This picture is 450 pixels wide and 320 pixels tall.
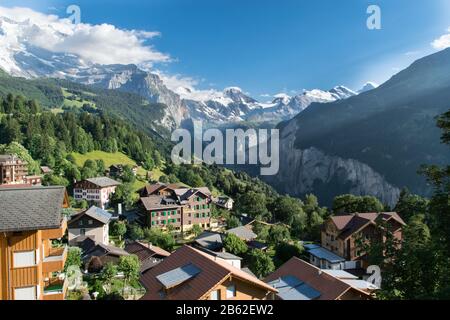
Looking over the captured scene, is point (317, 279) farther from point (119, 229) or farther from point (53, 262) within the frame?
point (119, 229)

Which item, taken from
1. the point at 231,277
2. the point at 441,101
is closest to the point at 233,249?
the point at 231,277

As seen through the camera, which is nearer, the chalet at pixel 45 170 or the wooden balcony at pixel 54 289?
the wooden balcony at pixel 54 289

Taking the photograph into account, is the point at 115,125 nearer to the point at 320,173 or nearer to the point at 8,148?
the point at 8,148

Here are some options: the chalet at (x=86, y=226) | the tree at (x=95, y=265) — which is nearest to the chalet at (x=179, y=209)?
the chalet at (x=86, y=226)

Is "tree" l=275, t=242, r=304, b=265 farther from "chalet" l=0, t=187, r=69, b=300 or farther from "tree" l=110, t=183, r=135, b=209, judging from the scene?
"tree" l=110, t=183, r=135, b=209

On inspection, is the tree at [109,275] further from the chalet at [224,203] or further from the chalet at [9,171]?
the chalet at [224,203]

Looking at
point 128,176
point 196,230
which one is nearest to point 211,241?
point 196,230

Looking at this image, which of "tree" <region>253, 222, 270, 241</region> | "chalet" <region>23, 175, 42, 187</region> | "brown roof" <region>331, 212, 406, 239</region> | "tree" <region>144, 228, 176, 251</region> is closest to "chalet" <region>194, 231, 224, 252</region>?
"tree" <region>144, 228, 176, 251</region>
